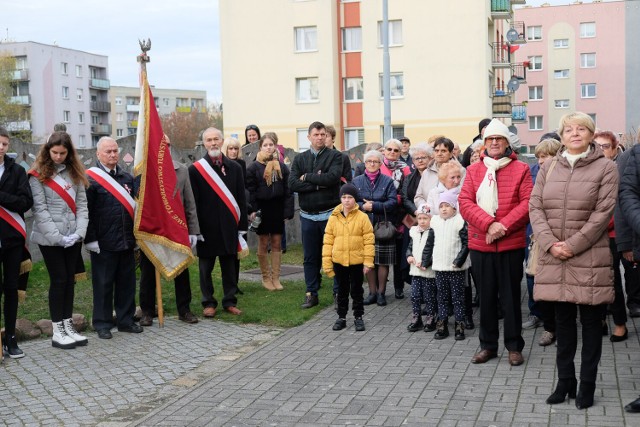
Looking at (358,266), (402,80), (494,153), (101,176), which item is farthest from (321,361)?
(402,80)

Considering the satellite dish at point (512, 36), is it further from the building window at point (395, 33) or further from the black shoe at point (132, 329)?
the black shoe at point (132, 329)

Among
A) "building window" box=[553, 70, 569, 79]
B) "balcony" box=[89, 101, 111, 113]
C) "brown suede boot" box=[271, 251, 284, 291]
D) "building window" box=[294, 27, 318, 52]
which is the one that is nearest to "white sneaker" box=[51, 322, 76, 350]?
"brown suede boot" box=[271, 251, 284, 291]

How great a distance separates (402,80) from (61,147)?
40860mm

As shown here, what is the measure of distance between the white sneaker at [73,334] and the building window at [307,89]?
42.1m

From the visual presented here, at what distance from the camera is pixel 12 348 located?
8.50 meters

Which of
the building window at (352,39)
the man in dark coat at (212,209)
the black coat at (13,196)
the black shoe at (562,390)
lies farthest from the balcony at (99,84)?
the black shoe at (562,390)

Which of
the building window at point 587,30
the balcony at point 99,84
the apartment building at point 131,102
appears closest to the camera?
the building window at point 587,30

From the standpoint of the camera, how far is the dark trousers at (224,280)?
10523mm

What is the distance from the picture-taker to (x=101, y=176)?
944 cm

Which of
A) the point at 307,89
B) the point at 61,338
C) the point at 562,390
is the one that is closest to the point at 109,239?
the point at 61,338

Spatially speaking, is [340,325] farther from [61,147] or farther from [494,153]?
[61,147]

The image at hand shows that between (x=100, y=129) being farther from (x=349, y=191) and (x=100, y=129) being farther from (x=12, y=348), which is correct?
(x=12, y=348)

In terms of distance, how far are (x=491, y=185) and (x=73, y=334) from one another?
445cm

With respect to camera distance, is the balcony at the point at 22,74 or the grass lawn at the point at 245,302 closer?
the grass lawn at the point at 245,302
